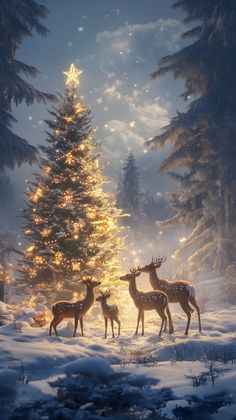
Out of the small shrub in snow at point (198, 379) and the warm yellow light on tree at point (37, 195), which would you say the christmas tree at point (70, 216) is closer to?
the warm yellow light on tree at point (37, 195)

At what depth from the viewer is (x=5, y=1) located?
18.1 metres

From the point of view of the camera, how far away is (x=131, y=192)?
2302 inches

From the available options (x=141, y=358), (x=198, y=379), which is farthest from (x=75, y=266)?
(x=198, y=379)

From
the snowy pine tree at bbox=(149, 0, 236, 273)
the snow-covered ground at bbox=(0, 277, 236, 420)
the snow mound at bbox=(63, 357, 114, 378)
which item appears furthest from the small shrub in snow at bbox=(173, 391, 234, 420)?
the snowy pine tree at bbox=(149, 0, 236, 273)

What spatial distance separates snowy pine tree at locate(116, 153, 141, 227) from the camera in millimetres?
58062

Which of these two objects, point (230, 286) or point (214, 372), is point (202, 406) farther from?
point (230, 286)

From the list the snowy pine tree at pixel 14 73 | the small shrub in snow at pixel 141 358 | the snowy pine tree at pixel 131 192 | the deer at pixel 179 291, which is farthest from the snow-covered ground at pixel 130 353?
the snowy pine tree at pixel 131 192

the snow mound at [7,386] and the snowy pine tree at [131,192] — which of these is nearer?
the snow mound at [7,386]

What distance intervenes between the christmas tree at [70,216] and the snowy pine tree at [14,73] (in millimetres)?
1653

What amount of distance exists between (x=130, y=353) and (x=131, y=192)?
5113cm

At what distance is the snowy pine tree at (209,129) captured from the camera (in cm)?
2133

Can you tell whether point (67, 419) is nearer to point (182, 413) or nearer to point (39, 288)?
point (182, 413)

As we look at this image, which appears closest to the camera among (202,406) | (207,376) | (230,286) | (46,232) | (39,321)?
(202,406)

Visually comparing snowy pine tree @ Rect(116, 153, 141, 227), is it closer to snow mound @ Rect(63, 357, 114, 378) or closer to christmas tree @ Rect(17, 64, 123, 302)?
christmas tree @ Rect(17, 64, 123, 302)
